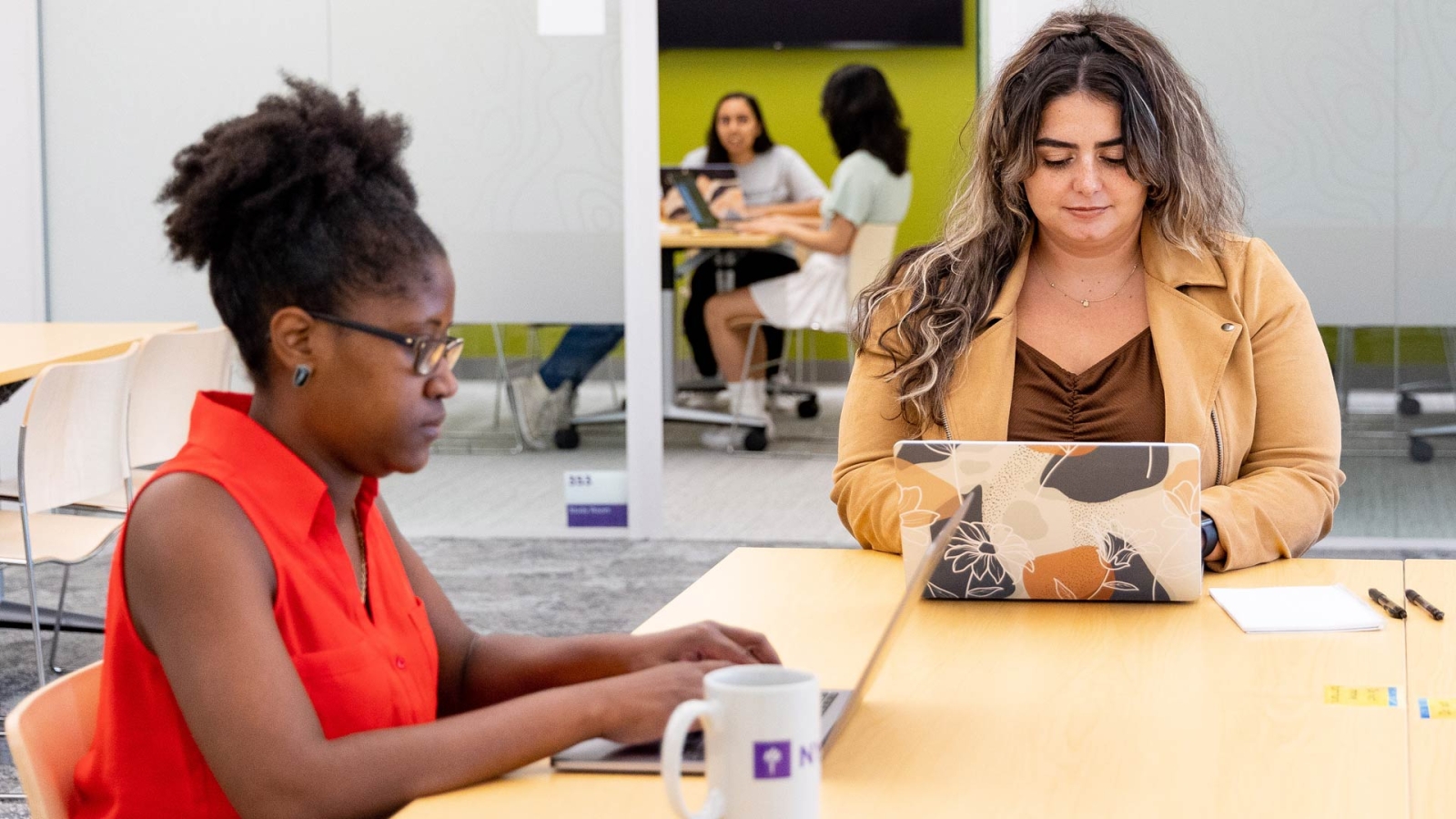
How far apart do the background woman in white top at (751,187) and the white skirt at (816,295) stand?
0.39 metres

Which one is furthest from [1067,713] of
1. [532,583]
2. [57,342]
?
[57,342]

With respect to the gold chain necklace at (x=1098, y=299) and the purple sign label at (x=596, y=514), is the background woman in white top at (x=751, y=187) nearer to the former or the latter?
the purple sign label at (x=596, y=514)

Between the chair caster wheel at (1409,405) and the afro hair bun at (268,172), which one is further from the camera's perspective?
the chair caster wheel at (1409,405)

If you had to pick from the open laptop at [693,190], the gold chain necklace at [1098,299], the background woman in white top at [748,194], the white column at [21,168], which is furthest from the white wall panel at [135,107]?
the gold chain necklace at [1098,299]

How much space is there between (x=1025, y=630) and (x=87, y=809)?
2.84 ft

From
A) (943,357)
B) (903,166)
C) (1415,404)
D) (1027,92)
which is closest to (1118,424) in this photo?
(943,357)

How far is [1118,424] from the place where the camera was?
2057 millimetres

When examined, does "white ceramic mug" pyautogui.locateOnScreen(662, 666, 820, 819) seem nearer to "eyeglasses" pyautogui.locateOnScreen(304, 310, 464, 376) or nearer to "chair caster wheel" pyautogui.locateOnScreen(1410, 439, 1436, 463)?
"eyeglasses" pyautogui.locateOnScreen(304, 310, 464, 376)

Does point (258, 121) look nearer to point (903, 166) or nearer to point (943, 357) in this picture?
point (943, 357)

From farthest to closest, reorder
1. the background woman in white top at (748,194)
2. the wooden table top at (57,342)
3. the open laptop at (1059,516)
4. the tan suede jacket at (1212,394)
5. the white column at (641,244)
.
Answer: the background woman in white top at (748,194) < the white column at (641,244) < the wooden table top at (57,342) < the tan suede jacket at (1212,394) < the open laptop at (1059,516)

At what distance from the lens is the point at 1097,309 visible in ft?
6.97

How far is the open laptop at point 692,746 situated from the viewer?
41.9 inches

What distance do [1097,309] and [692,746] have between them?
3.96ft

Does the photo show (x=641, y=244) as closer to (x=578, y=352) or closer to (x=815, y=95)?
(x=578, y=352)
